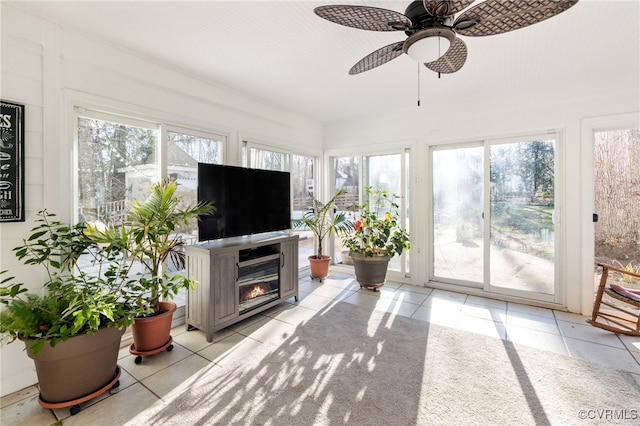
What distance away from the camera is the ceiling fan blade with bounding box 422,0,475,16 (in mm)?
1384

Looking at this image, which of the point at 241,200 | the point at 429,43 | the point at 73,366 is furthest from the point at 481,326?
the point at 73,366

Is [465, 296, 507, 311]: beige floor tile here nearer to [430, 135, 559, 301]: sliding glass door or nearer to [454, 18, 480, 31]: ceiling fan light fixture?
[430, 135, 559, 301]: sliding glass door

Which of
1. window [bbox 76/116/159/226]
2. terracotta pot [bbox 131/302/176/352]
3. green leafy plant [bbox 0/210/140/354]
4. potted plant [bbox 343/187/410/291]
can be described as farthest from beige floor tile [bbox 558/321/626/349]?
window [bbox 76/116/159/226]

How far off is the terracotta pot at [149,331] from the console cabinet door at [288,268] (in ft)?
4.24

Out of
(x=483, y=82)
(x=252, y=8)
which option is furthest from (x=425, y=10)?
(x=483, y=82)

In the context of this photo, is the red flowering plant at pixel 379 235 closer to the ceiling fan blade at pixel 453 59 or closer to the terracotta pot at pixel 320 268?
the terracotta pot at pixel 320 268

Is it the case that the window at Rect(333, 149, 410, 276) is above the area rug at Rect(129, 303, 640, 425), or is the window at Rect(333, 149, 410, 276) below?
above

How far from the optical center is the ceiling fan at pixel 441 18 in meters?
1.38

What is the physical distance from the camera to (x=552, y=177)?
3.32 m

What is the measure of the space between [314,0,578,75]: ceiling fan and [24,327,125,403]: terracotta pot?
233 centimetres

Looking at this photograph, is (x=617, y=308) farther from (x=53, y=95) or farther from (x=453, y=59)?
(x=53, y=95)

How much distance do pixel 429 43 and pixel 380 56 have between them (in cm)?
47

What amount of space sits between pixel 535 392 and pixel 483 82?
2.98 meters

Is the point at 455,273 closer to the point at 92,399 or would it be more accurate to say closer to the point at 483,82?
the point at 483,82
